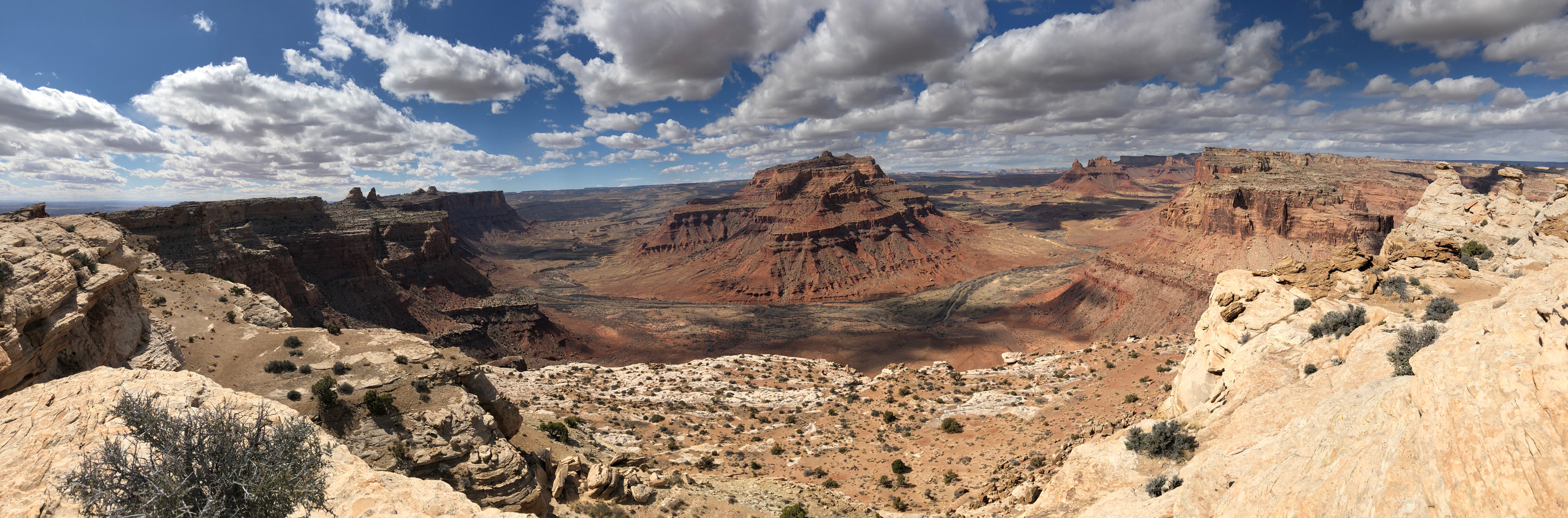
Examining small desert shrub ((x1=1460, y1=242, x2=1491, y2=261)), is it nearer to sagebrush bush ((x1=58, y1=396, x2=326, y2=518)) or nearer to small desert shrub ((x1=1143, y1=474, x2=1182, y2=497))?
small desert shrub ((x1=1143, y1=474, x2=1182, y2=497))

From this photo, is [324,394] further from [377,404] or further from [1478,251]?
[1478,251]

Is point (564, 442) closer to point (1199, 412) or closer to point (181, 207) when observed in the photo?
point (1199, 412)

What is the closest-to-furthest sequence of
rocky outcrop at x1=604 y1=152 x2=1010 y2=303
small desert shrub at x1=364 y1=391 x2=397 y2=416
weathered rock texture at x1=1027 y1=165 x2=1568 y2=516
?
weathered rock texture at x1=1027 y1=165 x2=1568 y2=516
small desert shrub at x1=364 y1=391 x2=397 y2=416
rocky outcrop at x1=604 y1=152 x2=1010 y2=303

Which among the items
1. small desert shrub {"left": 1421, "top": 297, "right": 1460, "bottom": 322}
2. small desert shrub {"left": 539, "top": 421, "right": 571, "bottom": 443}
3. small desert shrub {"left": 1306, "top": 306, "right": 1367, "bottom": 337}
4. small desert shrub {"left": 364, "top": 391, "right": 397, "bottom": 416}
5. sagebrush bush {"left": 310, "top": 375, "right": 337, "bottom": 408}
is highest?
small desert shrub {"left": 1421, "top": 297, "right": 1460, "bottom": 322}

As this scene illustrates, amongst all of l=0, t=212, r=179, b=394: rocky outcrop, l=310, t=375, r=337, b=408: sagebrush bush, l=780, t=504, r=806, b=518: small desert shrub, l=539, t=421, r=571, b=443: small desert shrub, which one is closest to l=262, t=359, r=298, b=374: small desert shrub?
l=0, t=212, r=179, b=394: rocky outcrop

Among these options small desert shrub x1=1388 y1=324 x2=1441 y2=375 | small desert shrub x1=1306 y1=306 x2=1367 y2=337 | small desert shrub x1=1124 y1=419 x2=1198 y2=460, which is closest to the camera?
small desert shrub x1=1388 y1=324 x2=1441 y2=375

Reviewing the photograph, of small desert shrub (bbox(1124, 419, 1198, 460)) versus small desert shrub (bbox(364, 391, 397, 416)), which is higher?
small desert shrub (bbox(364, 391, 397, 416))
